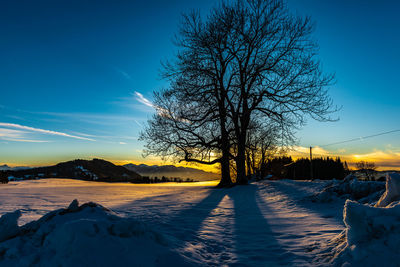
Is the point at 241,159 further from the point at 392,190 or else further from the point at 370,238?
the point at 370,238

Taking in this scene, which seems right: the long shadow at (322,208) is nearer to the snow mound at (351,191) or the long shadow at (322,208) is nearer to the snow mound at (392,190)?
the snow mound at (351,191)

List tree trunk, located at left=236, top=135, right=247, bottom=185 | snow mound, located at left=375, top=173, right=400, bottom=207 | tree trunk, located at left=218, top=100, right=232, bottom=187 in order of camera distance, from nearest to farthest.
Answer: snow mound, located at left=375, top=173, right=400, bottom=207 < tree trunk, located at left=236, top=135, right=247, bottom=185 < tree trunk, located at left=218, top=100, right=232, bottom=187

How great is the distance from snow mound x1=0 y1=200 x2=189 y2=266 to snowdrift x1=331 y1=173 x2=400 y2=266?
156 centimetres

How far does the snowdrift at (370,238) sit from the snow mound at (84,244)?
1.56m

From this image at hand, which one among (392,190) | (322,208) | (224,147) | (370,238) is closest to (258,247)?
(370,238)

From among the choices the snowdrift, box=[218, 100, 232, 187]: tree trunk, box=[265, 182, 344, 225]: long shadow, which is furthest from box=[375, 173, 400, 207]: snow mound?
box=[218, 100, 232, 187]: tree trunk

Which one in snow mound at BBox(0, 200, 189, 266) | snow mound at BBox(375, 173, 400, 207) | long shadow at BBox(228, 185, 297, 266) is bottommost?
long shadow at BBox(228, 185, 297, 266)

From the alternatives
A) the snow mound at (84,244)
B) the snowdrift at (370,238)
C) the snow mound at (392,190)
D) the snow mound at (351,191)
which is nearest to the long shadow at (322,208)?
the snow mound at (351,191)

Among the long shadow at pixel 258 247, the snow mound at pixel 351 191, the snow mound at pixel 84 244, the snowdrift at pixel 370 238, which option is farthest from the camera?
the snow mound at pixel 351 191

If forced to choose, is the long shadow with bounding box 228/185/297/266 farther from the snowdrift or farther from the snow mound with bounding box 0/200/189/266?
the snow mound with bounding box 0/200/189/266

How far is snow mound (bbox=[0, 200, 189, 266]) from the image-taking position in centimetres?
198

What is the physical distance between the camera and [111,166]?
36.4 metres

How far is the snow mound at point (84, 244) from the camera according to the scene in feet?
6.49

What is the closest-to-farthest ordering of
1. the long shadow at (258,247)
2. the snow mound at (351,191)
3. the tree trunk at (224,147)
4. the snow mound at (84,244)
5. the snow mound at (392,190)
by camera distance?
the snow mound at (84,244) → the long shadow at (258,247) → the snow mound at (392,190) → the snow mound at (351,191) → the tree trunk at (224,147)
